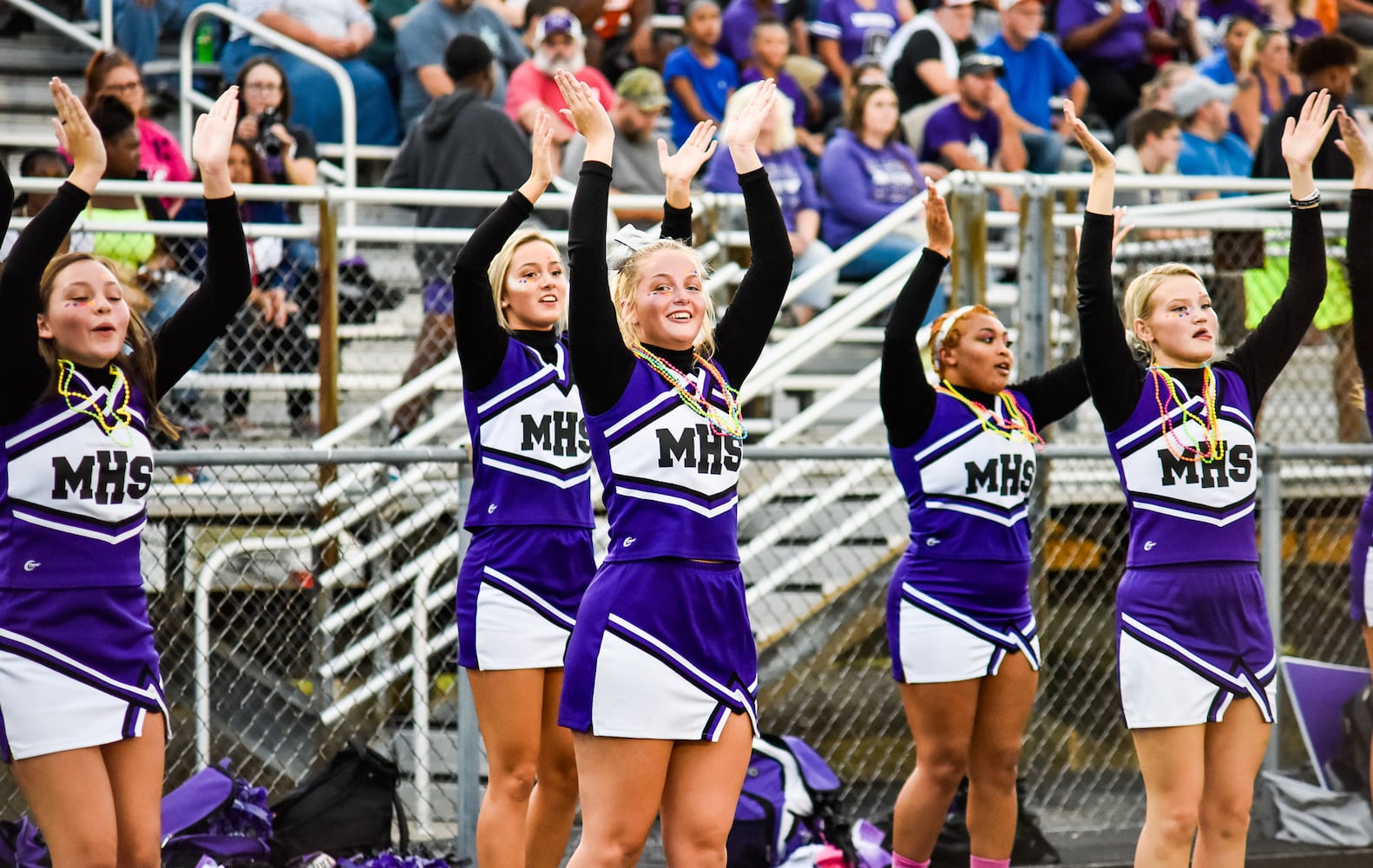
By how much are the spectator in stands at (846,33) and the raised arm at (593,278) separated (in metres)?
→ 6.78

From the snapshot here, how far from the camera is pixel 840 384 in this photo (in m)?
7.51

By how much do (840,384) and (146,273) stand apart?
120 inches

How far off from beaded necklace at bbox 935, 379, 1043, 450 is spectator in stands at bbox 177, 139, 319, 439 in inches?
114

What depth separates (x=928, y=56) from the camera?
9.57 metres

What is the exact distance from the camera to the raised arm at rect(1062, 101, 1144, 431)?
4.24 metres

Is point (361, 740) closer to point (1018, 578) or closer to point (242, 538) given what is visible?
point (242, 538)

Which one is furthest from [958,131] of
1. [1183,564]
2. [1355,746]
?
[1183,564]

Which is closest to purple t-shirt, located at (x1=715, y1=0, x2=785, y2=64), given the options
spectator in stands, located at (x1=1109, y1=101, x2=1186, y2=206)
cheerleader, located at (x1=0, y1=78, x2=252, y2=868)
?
spectator in stands, located at (x1=1109, y1=101, x2=1186, y2=206)

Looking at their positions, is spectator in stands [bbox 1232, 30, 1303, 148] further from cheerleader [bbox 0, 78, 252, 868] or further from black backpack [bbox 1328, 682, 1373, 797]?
cheerleader [bbox 0, 78, 252, 868]

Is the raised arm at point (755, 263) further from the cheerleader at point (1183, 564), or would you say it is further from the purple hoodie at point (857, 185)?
the purple hoodie at point (857, 185)

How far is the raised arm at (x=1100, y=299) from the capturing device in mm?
4242

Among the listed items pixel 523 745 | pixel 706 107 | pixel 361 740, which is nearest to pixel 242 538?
pixel 361 740

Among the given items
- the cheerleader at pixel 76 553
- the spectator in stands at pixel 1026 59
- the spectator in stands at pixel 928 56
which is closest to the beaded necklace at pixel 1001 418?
the cheerleader at pixel 76 553

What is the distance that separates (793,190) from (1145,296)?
3.59 m
